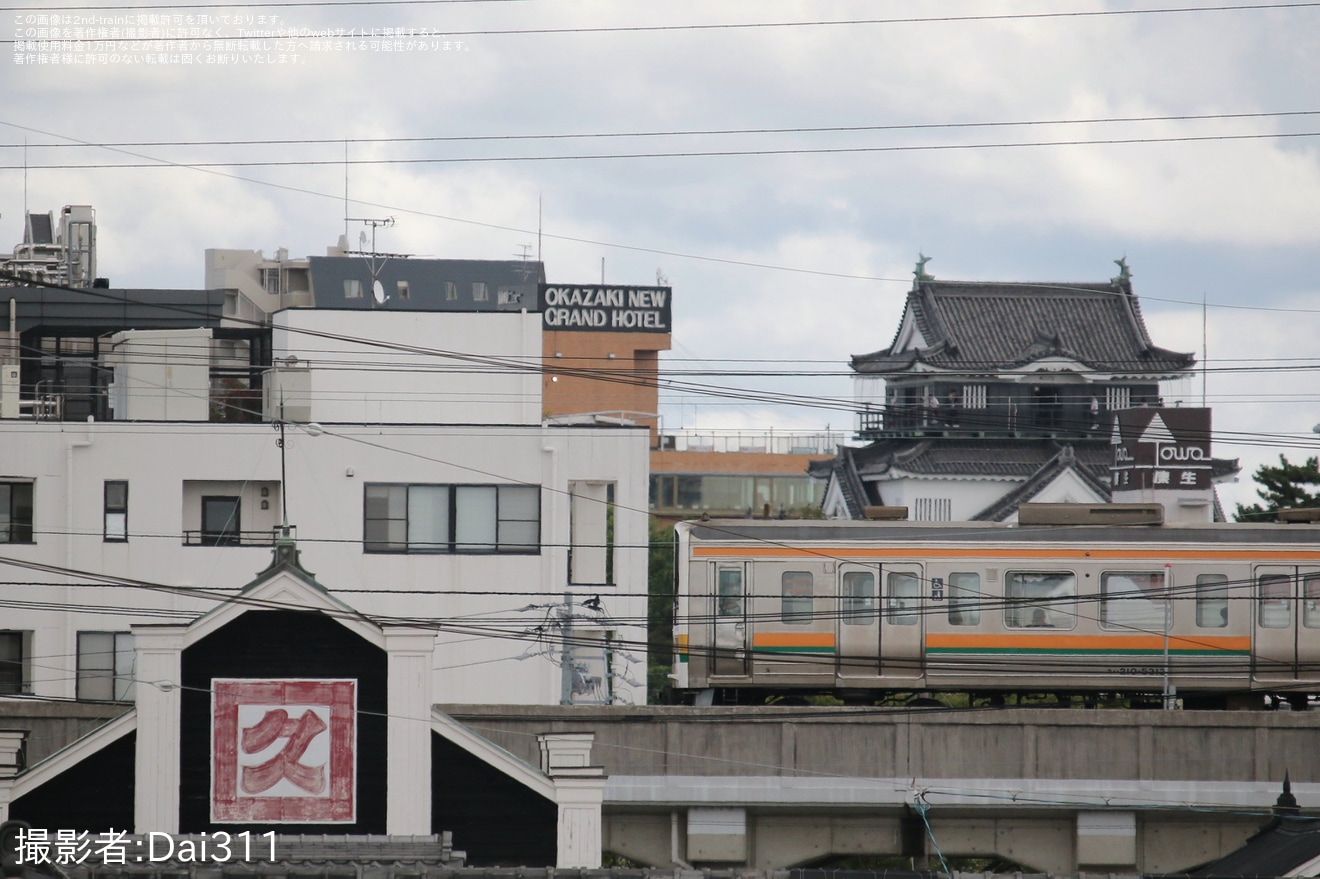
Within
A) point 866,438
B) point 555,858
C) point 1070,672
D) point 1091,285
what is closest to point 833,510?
point 866,438

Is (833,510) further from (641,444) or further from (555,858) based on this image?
(555,858)

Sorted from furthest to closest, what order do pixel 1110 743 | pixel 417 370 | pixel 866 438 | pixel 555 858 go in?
pixel 866 438
pixel 417 370
pixel 1110 743
pixel 555 858

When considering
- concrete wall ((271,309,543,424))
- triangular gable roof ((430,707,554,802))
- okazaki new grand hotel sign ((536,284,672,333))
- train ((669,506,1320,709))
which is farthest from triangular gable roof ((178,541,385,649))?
okazaki new grand hotel sign ((536,284,672,333))

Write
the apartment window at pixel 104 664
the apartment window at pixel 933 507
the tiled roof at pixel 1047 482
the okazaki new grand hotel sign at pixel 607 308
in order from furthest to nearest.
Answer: the okazaki new grand hotel sign at pixel 607 308, the apartment window at pixel 933 507, the tiled roof at pixel 1047 482, the apartment window at pixel 104 664

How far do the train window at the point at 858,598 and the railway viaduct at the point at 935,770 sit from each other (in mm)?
2479

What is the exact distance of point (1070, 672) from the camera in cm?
2364

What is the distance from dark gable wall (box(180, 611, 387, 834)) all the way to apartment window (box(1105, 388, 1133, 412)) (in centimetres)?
4607

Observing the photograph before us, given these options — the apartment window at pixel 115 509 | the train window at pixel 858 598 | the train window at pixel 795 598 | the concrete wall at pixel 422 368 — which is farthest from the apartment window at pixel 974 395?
the apartment window at pixel 115 509

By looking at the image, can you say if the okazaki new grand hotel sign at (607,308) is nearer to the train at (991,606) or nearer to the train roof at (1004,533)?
the train roof at (1004,533)

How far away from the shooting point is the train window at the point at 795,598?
76.9 ft

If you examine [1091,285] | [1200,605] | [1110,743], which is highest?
[1091,285]

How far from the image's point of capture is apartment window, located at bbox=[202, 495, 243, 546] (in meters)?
29.0

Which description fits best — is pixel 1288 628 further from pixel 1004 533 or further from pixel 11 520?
pixel 11 520

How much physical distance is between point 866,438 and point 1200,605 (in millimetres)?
36542
